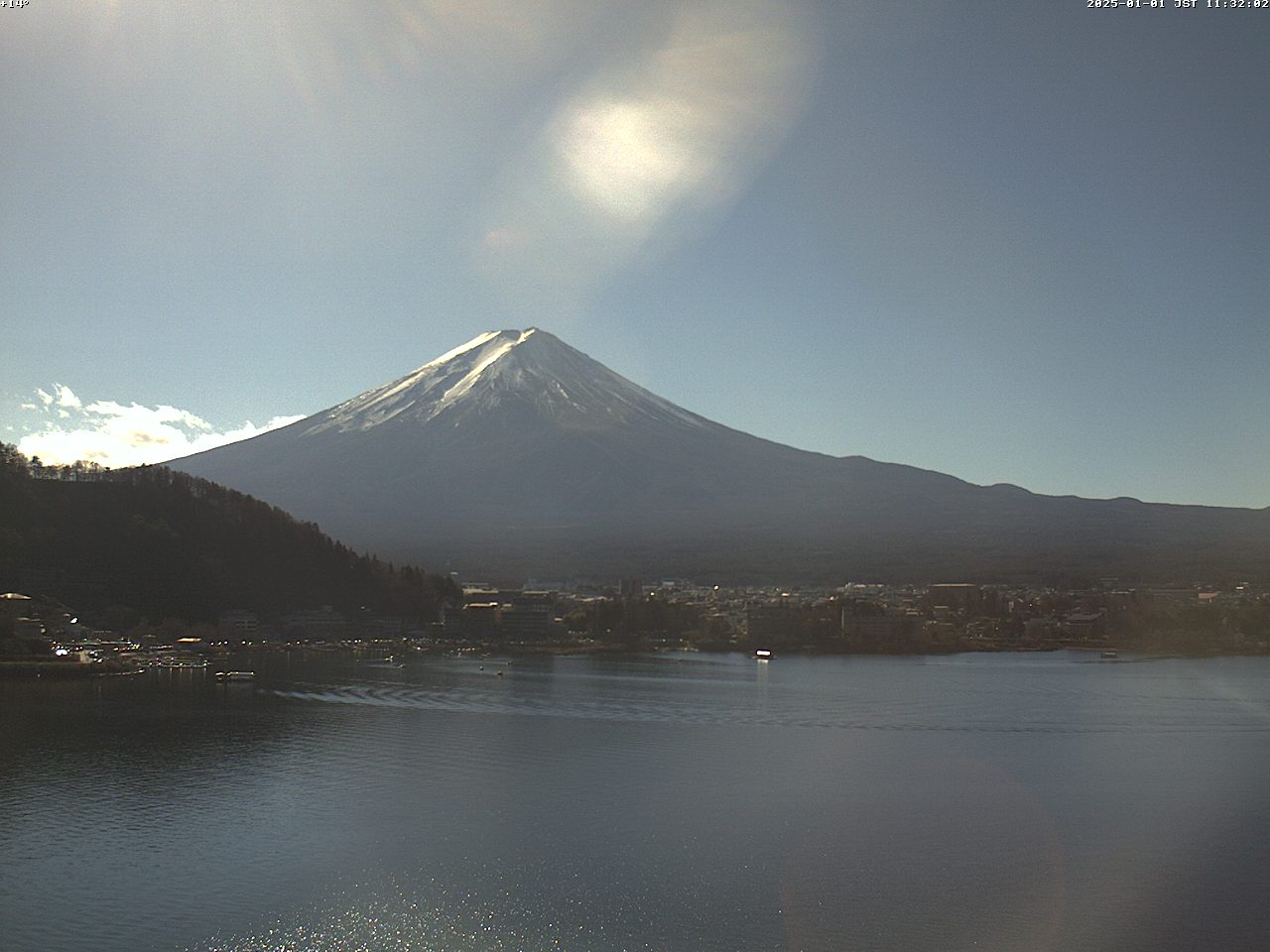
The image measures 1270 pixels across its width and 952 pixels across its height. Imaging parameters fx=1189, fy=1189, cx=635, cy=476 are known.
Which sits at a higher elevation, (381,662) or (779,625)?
(779,625)

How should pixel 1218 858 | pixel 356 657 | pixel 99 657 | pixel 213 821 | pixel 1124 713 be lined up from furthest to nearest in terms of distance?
1. pixel 356 657
2. pixel 99 657
3. pixel 1124 713
4. pixel 213 821
5. pixel 1218 858

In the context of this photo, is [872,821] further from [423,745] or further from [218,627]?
[218,627]

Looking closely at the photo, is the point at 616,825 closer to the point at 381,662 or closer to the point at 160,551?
the point at 381,662

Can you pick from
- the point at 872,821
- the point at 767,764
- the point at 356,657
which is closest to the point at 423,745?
the point at 767,764

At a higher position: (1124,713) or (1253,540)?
(1253,540)

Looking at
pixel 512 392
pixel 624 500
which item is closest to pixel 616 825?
pixel 624 500

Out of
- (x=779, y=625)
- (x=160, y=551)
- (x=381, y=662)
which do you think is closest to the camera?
(x=381, y=662)

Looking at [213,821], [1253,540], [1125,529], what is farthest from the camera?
[1125,529]
